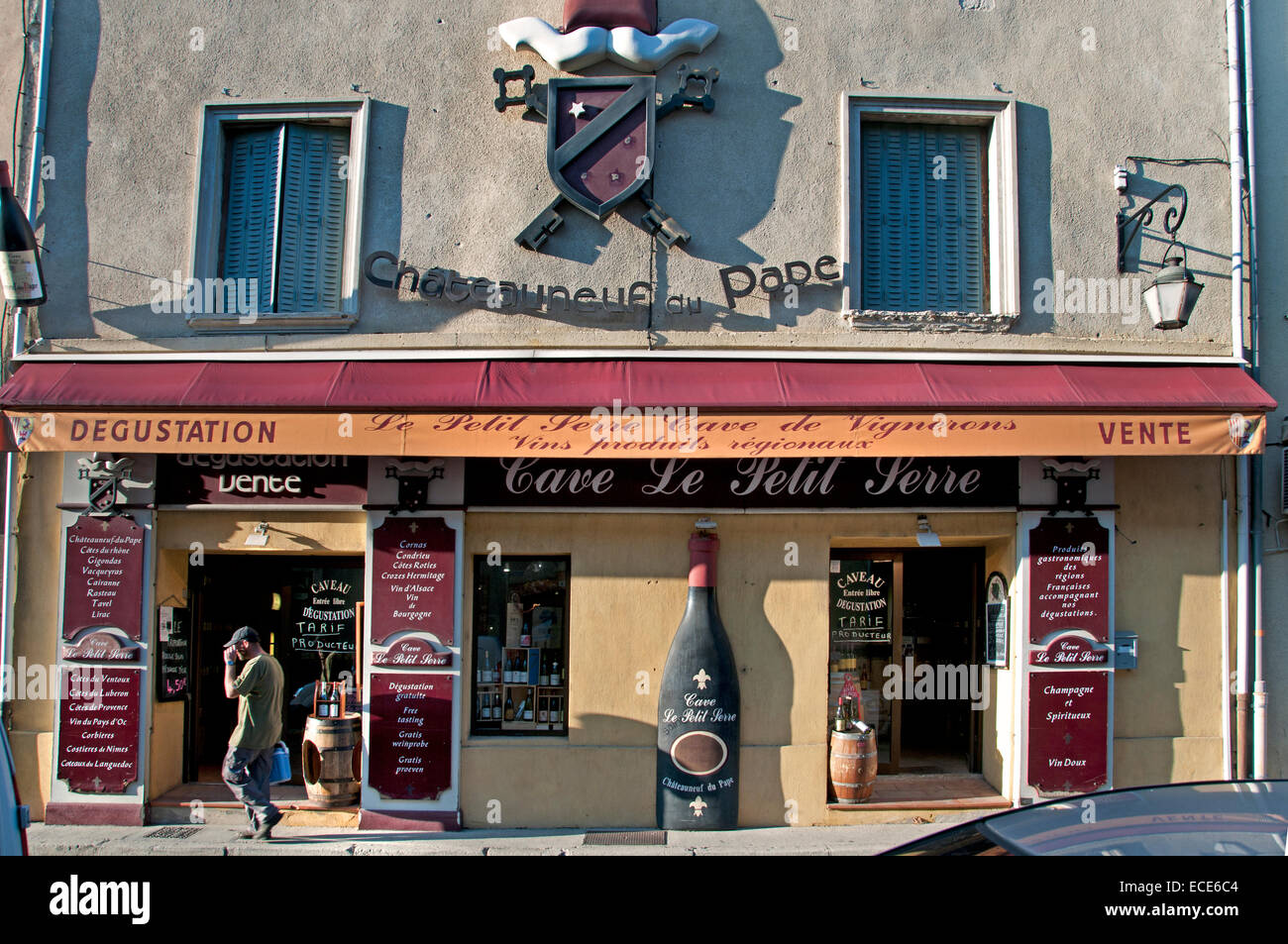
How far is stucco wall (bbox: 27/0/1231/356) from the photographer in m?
8.69

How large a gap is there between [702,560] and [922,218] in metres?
4.18

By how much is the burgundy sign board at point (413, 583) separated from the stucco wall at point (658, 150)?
1.89 metres

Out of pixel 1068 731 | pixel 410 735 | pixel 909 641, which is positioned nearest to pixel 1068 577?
pixel 1068 731

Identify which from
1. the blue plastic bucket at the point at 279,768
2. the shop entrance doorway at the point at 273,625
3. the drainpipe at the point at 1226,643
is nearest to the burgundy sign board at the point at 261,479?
the shop entrance doorway at the point at 273,625

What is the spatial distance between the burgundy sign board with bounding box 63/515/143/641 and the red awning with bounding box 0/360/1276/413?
1.23 meters

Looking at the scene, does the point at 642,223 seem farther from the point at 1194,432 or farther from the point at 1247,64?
the point at 1247,64

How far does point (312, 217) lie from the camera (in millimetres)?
9156

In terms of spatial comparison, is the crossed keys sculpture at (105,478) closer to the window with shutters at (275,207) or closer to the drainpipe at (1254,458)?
the window with shutters at (275,207)

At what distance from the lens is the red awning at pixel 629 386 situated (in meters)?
7.93

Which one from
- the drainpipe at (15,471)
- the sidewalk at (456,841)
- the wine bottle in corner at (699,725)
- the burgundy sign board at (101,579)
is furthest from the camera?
the drainpipe at (15,471)

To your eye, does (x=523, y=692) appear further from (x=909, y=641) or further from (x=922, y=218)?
(x=922, y=218)

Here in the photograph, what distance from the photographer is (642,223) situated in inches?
343

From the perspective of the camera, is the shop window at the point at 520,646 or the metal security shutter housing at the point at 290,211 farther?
the metal security shutter housing at the point at 290,211

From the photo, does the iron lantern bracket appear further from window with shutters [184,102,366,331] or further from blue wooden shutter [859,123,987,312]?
window with shutters [184,102,366,331]
